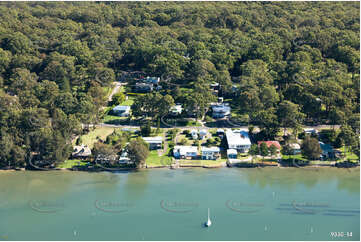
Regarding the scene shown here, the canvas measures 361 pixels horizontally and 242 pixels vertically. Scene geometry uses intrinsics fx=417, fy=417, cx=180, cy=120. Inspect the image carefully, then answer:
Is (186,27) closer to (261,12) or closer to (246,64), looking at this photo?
(261,12)

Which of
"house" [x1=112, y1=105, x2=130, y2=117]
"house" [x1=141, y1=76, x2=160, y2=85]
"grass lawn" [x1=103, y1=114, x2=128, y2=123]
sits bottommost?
"grass lawn" [x1=103, y1=114, x2=128, y2=123]

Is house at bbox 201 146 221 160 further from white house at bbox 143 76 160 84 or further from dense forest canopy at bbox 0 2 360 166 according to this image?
white house at bbox 143 76 160 84

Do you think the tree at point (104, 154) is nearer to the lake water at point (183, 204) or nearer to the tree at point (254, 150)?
the lake water at point (183, 204)

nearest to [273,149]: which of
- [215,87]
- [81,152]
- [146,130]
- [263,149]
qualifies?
[263,149]

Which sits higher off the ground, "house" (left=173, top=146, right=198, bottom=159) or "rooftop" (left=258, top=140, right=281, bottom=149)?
"rooftop" (left=258, top=140, right=281, bottom=149)

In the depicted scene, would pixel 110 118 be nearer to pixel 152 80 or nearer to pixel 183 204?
pixel 152 80

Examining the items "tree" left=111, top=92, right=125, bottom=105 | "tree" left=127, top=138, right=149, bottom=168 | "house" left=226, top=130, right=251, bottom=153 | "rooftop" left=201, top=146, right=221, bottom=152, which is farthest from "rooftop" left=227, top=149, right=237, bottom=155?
"tree" left=111, top=92, right=125, bottom=105

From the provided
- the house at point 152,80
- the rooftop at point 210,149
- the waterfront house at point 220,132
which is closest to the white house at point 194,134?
the waterfront house at point 220,132
